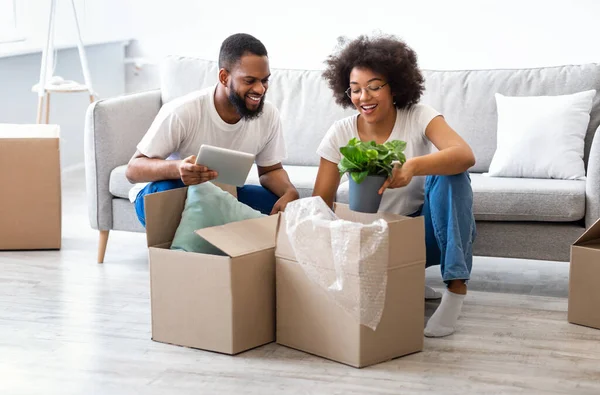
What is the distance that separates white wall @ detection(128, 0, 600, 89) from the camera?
4641 millimetres

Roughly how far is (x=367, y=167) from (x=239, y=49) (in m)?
0.71

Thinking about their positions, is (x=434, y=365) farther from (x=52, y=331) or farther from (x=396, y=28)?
(x=396, y=28)

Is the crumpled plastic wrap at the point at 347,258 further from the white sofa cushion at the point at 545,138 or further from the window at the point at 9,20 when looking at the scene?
the window at the point at 9,20

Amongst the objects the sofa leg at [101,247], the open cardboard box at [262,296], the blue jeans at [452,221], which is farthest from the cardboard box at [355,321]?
the sofa leg at [101,247]

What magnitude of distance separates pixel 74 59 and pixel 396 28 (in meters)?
1.92

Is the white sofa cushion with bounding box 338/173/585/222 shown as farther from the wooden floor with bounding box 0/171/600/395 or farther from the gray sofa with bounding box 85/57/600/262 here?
the wooden floor with bounding box 0/171/600/395

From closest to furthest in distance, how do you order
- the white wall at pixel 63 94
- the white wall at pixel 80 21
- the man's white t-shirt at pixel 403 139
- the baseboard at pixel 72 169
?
the man's white t-shirt at pixel 403 139
the white wall at pixel 63 94
the white wall at pixel 80 21
the baseboard at pixel 72 169

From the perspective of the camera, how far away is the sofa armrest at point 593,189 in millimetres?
2938

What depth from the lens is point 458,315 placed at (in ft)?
8.79

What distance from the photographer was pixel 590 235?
2699mm

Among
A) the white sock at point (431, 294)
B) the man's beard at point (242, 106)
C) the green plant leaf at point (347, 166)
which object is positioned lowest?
the white sock at point (431, 294)

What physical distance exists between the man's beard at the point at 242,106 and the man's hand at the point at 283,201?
0.88ft

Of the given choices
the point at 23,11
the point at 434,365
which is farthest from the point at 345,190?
the point at 23,11

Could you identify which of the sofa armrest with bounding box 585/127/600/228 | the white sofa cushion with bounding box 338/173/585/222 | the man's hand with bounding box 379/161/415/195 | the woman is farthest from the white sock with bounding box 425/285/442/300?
the man's hand with bounding box 379/161/415/195
